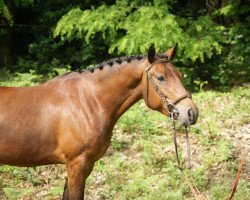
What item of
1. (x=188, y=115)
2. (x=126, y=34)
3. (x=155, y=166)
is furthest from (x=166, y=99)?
(x=126, y=34)

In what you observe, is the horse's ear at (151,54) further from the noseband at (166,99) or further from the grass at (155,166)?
the grass at (155,166)

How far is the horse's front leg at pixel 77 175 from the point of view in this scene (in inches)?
150

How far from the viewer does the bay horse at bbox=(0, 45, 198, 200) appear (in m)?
3.80

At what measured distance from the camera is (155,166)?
19.7 feet

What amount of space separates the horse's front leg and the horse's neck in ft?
1.71

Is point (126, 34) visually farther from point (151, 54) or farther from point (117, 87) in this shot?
point (151, 54)

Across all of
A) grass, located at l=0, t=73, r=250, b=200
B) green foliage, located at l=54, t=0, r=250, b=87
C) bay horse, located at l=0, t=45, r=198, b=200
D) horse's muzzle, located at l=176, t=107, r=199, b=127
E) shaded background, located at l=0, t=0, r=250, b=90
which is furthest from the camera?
shaded background, located at l=0, t=0, r=250, b=90

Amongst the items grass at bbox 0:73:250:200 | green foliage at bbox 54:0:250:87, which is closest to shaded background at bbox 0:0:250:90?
green foliage at bbox 54:0:250:87

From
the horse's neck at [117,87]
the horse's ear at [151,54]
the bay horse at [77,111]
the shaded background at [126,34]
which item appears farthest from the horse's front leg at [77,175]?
the shaded background at [126,34]

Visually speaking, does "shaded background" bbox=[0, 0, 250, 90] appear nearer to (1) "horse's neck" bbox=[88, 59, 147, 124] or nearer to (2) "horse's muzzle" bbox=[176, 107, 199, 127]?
(1) "horse's neck" bbox=[88, 59, 147, 124]

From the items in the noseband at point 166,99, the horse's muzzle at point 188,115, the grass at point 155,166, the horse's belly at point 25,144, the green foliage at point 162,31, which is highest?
the noseband at point 166,99

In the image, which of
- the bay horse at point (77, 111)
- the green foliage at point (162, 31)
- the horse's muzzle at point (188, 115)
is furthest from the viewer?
the green foliage at point (162, 31)

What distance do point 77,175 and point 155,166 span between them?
2390 mm

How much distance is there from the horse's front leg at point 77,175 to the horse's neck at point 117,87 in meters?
→ 0.52
